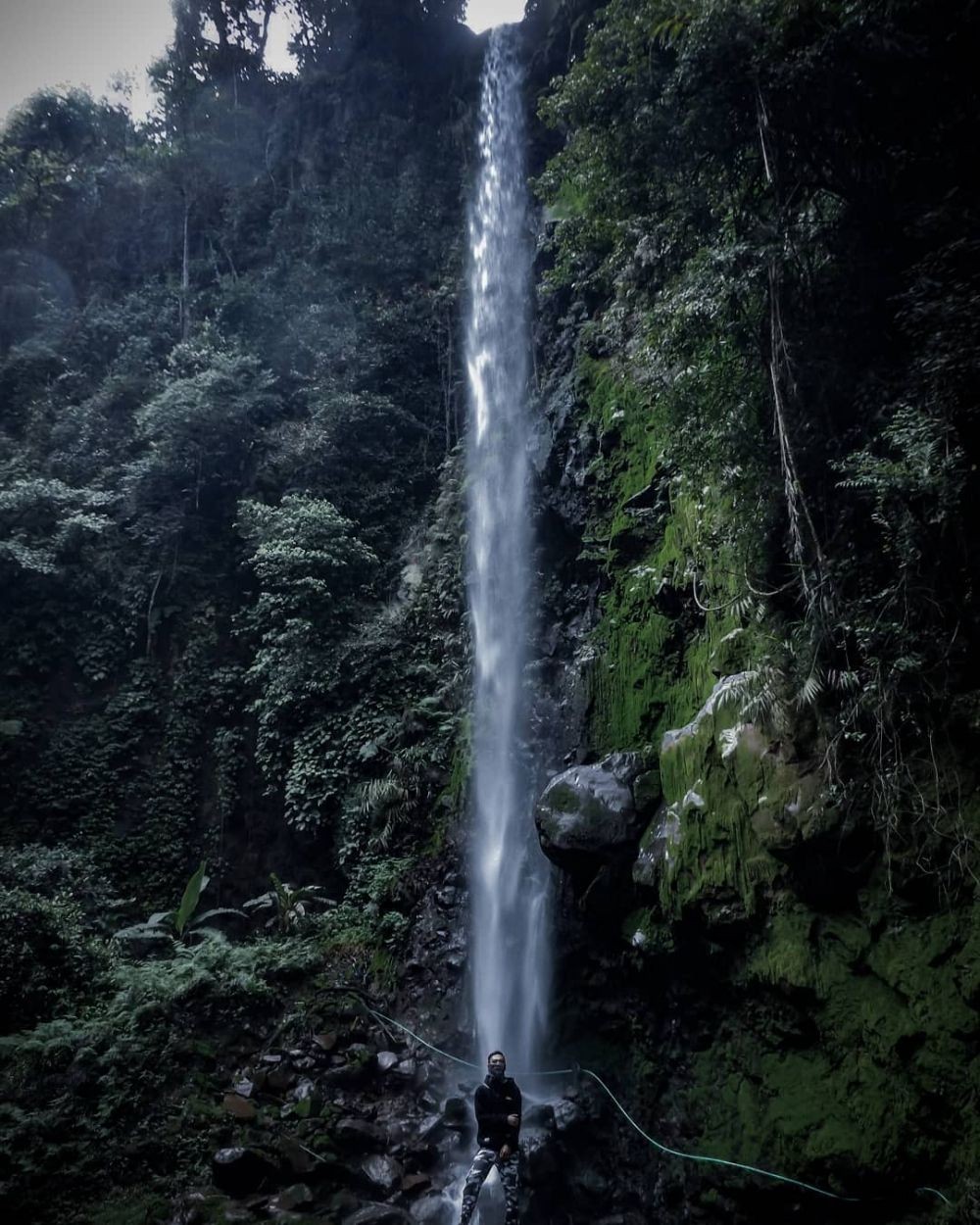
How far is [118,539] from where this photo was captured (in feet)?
45.6

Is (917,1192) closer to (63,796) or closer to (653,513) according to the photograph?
(653,513)

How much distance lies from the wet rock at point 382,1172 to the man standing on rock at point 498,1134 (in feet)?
3.52

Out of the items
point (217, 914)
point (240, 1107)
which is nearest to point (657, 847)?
point (240, 1107)

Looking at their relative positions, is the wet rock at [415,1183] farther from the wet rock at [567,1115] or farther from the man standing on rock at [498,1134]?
the wet rock at [567,1115]

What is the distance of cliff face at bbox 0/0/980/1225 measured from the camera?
4598mm

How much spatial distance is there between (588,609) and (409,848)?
157 inches

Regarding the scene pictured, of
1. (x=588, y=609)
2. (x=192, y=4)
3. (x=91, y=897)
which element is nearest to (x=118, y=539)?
(x=91, y=897)

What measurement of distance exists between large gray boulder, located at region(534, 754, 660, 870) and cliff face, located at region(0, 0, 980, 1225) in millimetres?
38

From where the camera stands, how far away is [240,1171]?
5516mm

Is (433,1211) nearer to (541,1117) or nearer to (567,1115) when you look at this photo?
(541,1117)

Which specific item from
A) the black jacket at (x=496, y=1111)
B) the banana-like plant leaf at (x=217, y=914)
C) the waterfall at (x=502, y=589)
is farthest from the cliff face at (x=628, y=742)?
the black jacket at (x=496, y=1111)

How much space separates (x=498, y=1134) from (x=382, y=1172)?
1509 millimetres

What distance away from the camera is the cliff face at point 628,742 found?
15.1 ft

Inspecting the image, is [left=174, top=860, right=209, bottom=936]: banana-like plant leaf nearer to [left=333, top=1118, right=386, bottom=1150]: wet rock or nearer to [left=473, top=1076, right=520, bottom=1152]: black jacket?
[left=333, top=1118, right=386, bottom=1150]: wet rock
